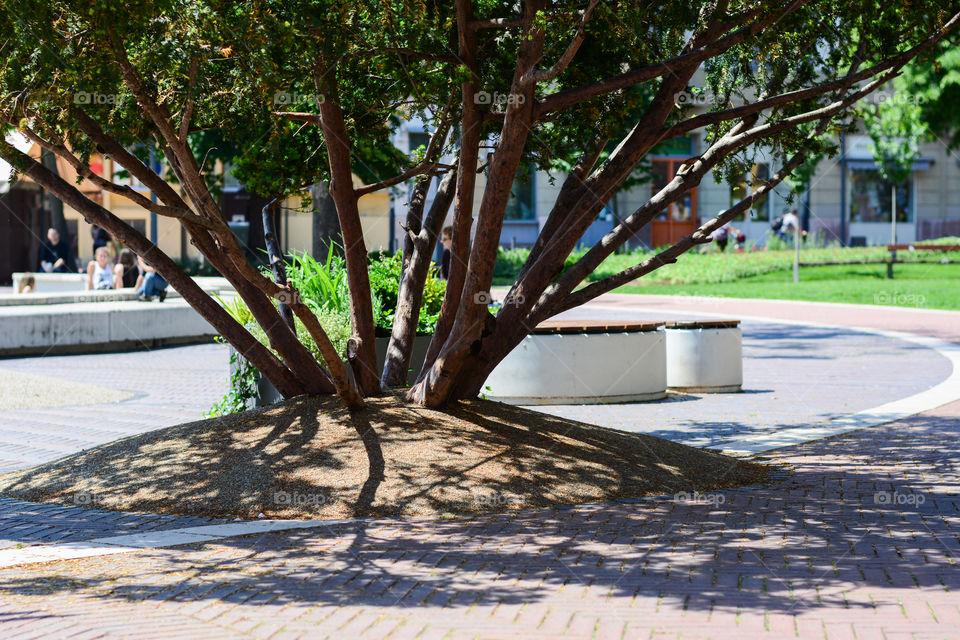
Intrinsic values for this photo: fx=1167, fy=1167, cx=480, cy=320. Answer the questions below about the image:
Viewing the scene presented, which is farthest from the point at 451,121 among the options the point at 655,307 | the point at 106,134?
the point at 655,307

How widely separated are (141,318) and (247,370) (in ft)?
31.7

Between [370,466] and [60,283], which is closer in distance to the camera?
[370,466]

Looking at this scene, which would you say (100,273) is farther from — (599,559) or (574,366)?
(599,559)

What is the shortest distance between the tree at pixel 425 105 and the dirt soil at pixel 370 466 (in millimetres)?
404

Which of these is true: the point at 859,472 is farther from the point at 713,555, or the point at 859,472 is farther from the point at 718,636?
the point at 718,636

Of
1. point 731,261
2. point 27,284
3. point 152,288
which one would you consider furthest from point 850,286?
point 27,284

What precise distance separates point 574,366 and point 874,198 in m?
49.7

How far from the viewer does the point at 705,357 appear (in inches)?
553

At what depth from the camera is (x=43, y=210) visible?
123ft

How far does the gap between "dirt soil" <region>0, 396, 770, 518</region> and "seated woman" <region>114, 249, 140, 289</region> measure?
15.2 m

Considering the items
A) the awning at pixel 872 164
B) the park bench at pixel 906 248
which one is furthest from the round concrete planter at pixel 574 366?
the awning at pixel 872 164

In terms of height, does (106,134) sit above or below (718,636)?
above

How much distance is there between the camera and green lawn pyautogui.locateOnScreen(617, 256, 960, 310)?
28266mm

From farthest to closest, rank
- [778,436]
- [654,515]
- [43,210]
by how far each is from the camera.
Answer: [43,210] < [778,436] < [654,515]
